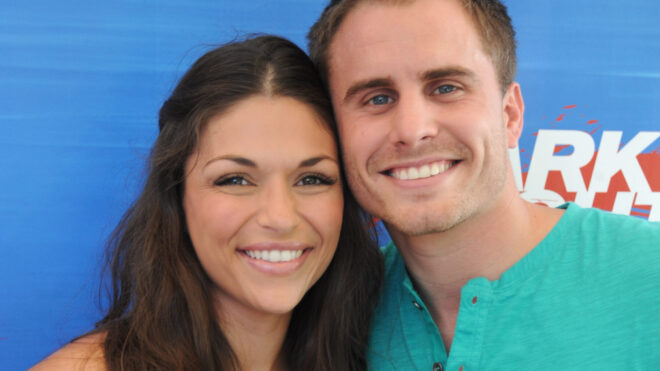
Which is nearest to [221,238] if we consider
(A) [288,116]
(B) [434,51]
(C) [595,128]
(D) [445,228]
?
(A) [288,116]

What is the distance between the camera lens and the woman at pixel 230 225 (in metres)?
1.54

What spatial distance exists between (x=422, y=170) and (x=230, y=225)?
563 mm

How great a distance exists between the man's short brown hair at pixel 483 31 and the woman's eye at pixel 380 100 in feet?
0.70

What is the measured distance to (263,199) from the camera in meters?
1.54

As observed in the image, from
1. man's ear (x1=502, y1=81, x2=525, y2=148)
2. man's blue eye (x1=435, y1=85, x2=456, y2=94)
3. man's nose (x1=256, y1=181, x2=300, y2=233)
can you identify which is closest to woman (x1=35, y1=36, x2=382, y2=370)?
man's nose (x1=256, y1=181, x2=300, y2=233)

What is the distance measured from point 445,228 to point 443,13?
2.00 feet

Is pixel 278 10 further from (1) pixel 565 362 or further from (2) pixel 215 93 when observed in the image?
(1) pixel 565 362

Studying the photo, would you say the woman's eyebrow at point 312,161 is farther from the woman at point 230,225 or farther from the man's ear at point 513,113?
the man's ear at point 513,113

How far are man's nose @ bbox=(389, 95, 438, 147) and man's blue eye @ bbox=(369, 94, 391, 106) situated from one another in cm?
7

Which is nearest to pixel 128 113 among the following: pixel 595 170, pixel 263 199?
pixel 263 199

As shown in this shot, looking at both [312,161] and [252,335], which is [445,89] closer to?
[312,161]

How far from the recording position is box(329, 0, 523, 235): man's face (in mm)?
1557

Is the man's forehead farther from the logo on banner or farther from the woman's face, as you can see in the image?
the logo on banner

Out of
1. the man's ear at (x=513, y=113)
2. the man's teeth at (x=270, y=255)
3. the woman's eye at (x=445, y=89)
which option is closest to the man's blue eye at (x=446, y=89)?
the woman's eye at (x=445, y=89)
